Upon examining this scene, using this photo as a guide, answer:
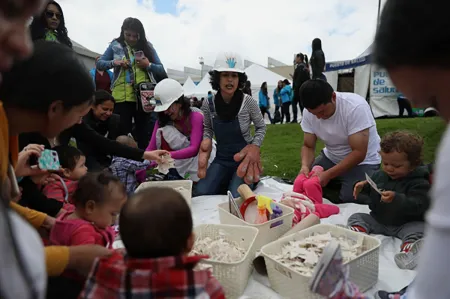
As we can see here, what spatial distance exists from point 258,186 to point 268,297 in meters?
1.55

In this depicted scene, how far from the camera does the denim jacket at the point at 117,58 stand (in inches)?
130

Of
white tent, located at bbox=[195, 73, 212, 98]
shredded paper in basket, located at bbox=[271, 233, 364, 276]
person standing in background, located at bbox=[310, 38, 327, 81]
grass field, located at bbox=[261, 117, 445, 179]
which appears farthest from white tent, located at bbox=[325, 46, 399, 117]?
shredded paper in basket, located at bbox=[271, 233, 364, 276]

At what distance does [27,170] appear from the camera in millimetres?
1655

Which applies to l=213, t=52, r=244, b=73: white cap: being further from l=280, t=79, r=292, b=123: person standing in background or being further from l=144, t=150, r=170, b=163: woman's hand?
l=280, t=79, r=292, b=123: person standing in background

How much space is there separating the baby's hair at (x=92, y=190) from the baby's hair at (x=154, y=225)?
0.58 metres

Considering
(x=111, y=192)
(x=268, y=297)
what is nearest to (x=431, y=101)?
(x=268, y=297)

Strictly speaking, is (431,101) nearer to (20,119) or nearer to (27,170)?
(20,119)

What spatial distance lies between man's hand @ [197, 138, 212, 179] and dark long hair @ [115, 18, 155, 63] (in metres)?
1.10

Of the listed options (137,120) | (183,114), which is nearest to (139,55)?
(137,120)

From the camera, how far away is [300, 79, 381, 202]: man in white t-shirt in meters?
2.35

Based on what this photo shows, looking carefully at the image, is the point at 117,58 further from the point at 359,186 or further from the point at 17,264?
the point at 17,264

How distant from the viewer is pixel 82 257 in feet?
3.47

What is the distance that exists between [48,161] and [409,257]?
5.51ft

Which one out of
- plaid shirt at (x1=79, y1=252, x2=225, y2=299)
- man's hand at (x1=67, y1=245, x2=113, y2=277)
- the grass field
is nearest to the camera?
plaid shirt at (x1=79, y1=252, x2=225, y2=299)
